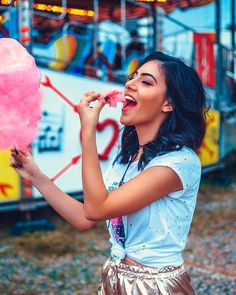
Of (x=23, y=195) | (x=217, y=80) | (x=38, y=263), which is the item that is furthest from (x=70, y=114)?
(x=217, y=80)

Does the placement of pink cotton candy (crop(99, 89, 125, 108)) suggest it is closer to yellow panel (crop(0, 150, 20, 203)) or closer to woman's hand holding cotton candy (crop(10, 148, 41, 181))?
woman's hand holding cotton candy (crop(10, 148, 41, 181))

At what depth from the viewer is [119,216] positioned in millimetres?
1725

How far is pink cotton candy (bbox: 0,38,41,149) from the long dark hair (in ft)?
1.48

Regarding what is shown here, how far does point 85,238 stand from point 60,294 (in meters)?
1.64

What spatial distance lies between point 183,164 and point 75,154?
15.1 ft

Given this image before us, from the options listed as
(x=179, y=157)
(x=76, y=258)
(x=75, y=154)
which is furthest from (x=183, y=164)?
(x=75, y=154)

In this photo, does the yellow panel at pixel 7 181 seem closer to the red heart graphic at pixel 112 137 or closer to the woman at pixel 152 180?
the red heart graphic at pixel 112 137

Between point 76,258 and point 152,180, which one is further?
point 76,258

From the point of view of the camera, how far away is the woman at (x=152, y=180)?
1.70 metres

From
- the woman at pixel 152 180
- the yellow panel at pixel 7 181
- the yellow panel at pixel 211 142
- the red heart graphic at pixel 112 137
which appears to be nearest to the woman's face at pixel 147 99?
the woman at pixel 152 180

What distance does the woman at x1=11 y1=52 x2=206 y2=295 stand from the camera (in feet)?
5.57

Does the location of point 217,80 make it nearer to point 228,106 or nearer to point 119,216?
point 228,106

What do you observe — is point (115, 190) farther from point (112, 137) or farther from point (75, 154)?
point (112, 137)

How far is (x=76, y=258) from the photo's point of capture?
514 cm
